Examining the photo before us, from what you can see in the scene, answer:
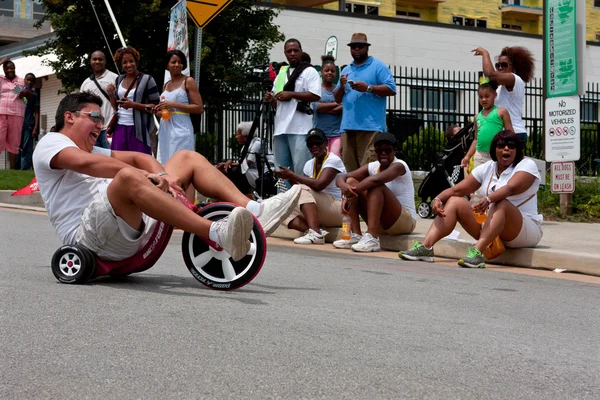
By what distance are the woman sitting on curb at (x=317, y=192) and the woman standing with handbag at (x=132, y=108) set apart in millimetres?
1928

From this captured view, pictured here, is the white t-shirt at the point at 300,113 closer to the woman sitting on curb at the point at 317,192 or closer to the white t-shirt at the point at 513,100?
the woman sitting on curb at the point at 317,192

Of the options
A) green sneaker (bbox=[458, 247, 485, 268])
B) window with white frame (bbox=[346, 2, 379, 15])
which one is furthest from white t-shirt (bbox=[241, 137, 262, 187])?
window with white frame (bbox=[346, 2, 379, 15])

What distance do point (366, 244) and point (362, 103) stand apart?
2.01 metres

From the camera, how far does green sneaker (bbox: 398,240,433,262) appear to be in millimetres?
9500

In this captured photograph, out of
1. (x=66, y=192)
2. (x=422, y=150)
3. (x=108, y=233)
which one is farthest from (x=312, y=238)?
(x=422, y=150)

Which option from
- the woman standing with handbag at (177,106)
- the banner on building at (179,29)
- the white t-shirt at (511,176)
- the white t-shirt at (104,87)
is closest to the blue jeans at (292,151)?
the woman standing with handbag at (177,106)

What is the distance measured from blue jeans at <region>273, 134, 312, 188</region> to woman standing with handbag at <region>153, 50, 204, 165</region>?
3.31ft

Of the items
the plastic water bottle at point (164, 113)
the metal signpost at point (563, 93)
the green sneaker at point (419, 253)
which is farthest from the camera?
the metal signpost at point (563, 93)

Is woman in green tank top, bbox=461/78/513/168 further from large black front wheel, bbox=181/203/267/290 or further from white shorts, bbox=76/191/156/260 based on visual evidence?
white shorts, bbox=76/191/156/260

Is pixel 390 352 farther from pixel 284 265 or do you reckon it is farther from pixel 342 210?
pixel 342 210

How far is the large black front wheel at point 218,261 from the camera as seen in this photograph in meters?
6.13

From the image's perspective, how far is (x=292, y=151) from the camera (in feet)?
38.9

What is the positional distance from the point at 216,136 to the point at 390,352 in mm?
15330

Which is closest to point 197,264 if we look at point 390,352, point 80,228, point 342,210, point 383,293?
point 80,228
